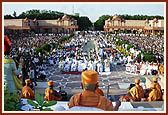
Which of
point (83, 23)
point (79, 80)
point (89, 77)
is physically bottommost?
point (79, 80)

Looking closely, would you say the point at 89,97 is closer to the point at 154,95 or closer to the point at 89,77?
the point at 89,77

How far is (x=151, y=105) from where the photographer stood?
4.51m

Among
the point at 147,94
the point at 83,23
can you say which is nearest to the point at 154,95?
the point at 147,94

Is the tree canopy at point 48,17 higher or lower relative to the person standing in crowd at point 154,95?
higher

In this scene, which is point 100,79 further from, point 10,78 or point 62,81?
point 10,78

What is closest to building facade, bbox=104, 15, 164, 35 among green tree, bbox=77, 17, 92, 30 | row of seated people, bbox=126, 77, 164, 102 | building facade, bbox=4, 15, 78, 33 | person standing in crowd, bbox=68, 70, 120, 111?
building facade, bbox=4, 15, 78, 33

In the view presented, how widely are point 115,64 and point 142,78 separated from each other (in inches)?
130

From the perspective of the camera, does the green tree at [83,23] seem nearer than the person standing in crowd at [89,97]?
No

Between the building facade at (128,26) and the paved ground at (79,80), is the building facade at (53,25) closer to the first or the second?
the building facade at (128,26)

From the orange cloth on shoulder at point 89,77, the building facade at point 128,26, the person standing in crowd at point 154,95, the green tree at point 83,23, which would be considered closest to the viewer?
the orange cloth on shoulder at point 89,77

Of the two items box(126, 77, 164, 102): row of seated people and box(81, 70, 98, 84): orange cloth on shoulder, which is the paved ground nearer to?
box(126, 77, 164, 102): row of seated people

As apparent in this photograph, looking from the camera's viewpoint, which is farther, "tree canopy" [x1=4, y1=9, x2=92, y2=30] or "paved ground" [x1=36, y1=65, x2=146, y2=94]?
"tree canopy" [x1=4, y1=9, x2=92, y2=30]

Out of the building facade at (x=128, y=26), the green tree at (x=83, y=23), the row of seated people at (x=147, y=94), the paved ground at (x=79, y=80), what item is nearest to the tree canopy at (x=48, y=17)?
the green tree at (x=83, y=23)

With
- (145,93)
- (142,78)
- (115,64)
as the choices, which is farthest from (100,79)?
(145,93)
